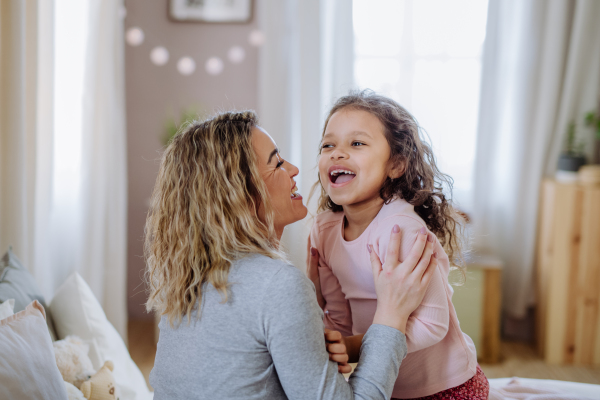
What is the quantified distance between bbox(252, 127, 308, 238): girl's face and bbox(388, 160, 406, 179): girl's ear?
0.85 feet

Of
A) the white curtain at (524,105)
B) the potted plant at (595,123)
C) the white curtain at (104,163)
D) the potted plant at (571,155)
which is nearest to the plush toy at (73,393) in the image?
the white curtain at (104,163)

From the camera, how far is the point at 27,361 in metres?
1.04

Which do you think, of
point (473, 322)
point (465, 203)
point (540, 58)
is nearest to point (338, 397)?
point (473, 322)

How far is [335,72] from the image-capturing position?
112 inches

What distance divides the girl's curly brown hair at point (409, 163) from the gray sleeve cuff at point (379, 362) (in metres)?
0.38

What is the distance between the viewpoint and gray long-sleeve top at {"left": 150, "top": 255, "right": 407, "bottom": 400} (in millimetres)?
868

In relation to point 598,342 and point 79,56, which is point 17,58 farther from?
point 598,342

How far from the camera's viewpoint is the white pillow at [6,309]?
1.23m

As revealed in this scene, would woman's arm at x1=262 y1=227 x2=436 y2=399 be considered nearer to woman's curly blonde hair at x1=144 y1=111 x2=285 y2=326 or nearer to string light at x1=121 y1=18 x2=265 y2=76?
woman's curly blonde hair at x1=144 y1=111 x2=285 y2=326

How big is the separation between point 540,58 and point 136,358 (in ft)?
8.86

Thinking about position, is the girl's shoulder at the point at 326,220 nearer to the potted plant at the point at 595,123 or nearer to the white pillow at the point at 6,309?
the white pillow at the point at 6,309

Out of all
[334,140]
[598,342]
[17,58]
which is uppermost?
[17,58]

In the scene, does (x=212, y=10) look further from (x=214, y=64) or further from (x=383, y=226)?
(x=383, y=226)

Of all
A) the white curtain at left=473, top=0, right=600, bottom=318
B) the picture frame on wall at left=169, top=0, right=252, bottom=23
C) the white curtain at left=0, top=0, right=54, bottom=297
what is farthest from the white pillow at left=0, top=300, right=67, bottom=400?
the white curtain at left=473, top=0, right=600, bottom=318
